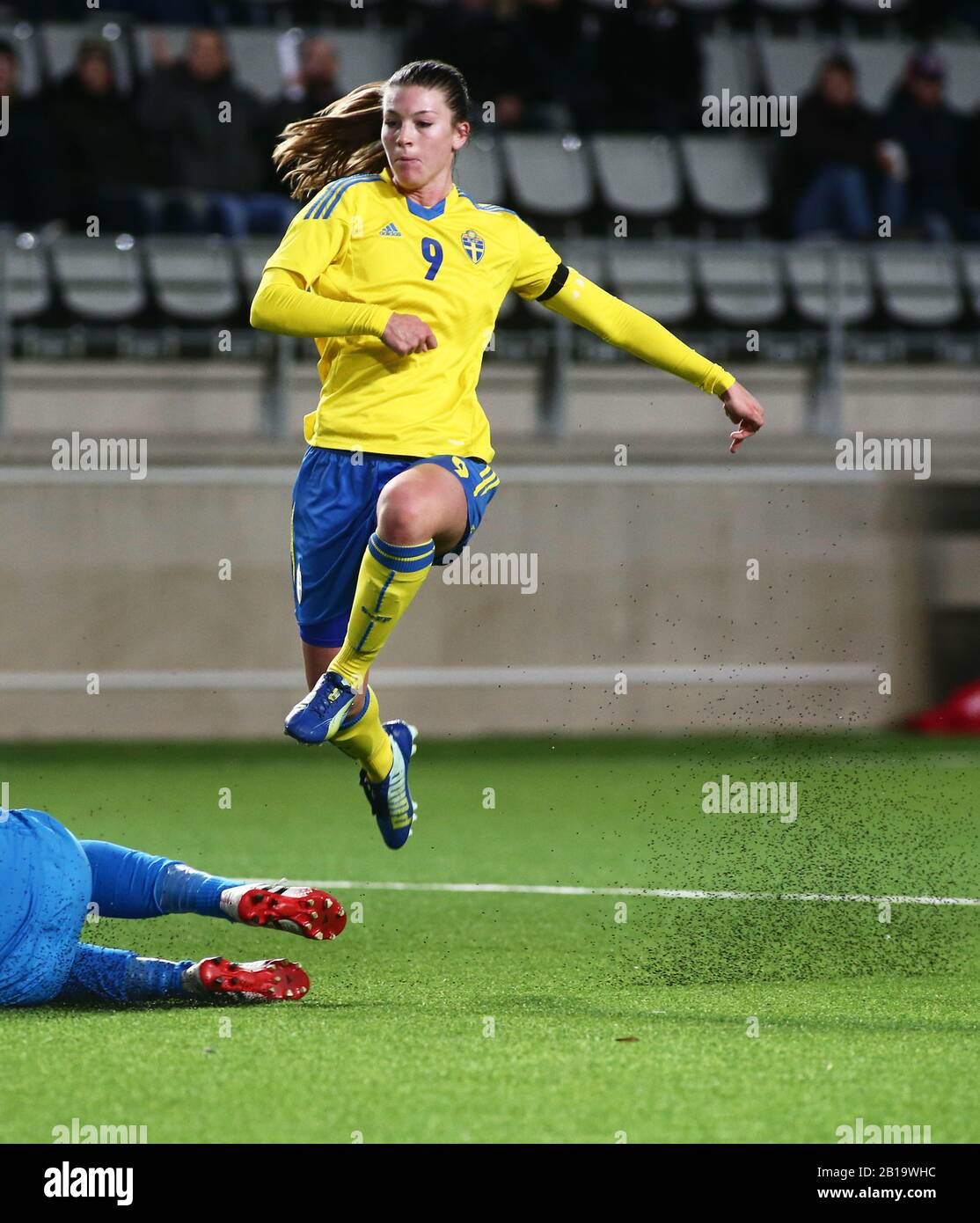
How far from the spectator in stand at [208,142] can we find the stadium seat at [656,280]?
7.25 feet

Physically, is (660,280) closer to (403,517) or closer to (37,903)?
(403,517)

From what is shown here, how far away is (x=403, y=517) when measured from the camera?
214 inches

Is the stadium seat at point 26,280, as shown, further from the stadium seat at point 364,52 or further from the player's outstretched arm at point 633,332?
the player's outstretched arm at point 633,332

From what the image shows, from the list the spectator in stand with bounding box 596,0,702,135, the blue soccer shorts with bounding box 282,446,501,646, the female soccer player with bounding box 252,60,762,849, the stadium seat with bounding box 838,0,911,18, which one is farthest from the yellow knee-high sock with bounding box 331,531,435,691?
the stadium seat with bounding box 838,0,911,18

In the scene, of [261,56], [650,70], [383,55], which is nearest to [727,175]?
[650,70]

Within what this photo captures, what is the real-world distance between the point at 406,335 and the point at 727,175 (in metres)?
9.86

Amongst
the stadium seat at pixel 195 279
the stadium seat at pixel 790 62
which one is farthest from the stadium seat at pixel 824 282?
the stadium seat at pixel 195 279

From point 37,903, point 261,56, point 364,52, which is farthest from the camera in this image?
point 364,52

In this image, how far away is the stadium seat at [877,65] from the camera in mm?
15805

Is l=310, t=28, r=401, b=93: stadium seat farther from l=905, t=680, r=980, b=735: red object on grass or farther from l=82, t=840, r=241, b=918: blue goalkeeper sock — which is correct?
l=82, t=840, r=241, b=918: blue goalkeeper sock

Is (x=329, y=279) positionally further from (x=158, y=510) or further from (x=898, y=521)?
(x=898, y=521)

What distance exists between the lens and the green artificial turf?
393 centimetres

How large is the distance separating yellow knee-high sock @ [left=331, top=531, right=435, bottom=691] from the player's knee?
0.04 meters
